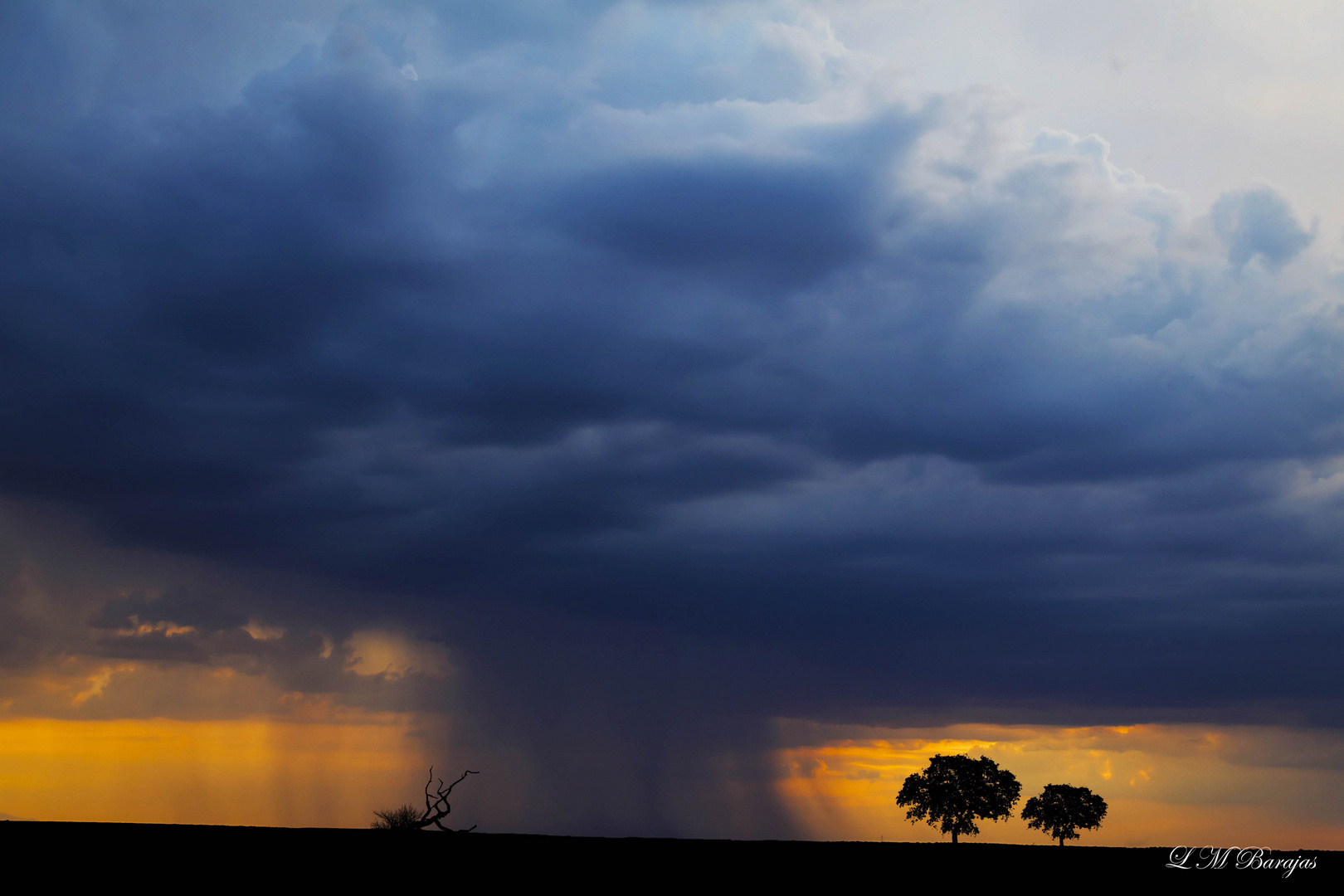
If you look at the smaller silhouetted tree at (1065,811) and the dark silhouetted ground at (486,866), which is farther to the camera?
the smaller silhouetted tree at (1065,811)

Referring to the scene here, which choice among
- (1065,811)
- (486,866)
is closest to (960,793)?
(1065,811)

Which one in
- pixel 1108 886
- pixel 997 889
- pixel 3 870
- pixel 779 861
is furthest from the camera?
pixel 779 861

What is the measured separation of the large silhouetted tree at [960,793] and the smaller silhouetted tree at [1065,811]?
9.54m

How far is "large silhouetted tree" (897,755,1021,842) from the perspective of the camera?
124m

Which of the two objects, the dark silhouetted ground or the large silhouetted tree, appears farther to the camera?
the large silhouetted tree

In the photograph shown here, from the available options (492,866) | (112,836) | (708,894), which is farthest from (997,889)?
(112,836)

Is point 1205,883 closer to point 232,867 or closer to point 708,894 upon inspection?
point 708,894

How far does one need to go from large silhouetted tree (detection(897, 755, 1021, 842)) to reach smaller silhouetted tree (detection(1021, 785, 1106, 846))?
9539mm

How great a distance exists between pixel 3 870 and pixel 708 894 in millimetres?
31468

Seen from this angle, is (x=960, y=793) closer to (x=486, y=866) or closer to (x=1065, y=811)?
(x=1065, y=811)

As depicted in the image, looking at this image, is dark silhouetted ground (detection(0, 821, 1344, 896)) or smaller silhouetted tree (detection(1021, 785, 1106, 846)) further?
smaller silhouetted tree (detection(1021, 785, 1106, 846))

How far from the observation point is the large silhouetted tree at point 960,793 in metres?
124

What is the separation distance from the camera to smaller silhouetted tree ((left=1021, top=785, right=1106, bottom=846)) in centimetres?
13288

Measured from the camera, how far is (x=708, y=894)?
46.4 meters
